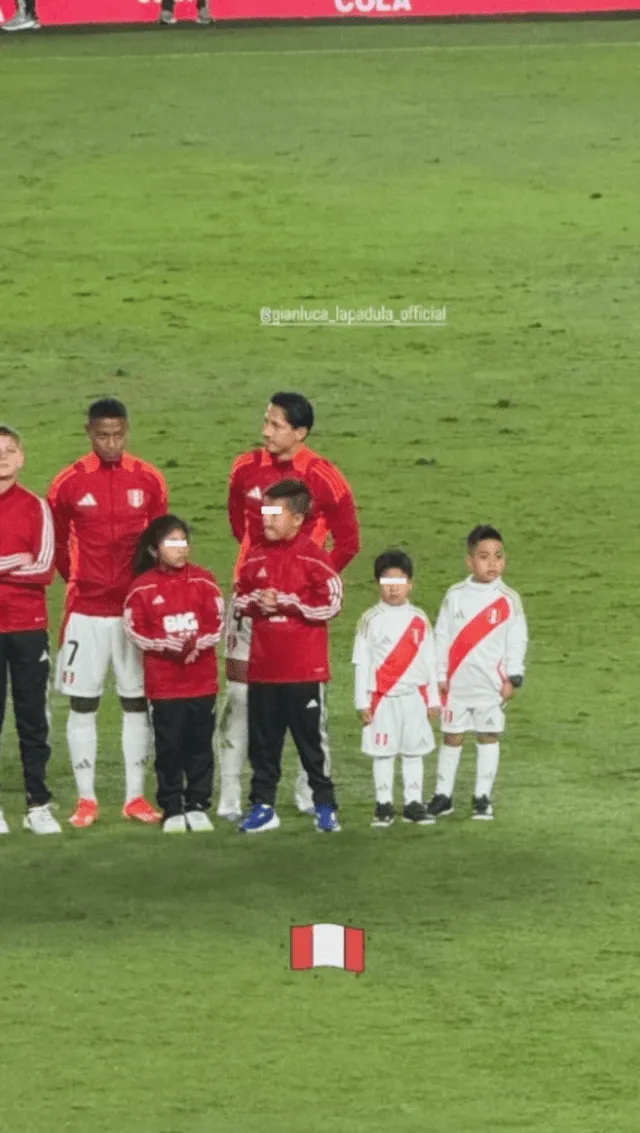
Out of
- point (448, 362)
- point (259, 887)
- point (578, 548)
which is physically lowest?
point (259, 887)

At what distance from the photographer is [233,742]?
39.1ft

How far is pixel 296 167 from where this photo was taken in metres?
26.4

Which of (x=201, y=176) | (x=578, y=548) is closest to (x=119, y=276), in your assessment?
(x=201, y=176)

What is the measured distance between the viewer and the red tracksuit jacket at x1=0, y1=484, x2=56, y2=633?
11.5 metres

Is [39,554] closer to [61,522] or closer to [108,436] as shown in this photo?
[61,522]

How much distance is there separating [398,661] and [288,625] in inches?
19.6

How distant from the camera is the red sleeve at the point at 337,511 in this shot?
39.0ft

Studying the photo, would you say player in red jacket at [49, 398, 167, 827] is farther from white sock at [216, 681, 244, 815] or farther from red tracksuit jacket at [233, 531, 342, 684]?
red tracksuit jacket at [233, 531, 342, 684]

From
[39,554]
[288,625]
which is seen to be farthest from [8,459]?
[288,625]

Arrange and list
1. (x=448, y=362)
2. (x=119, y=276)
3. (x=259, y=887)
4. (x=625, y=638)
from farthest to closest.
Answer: (x=119, y=276) → (x=448, y=362) → (x=625, y=638) → (x=259, y=887)

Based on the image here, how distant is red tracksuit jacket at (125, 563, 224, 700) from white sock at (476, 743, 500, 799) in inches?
47.7

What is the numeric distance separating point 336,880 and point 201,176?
15.9 meters

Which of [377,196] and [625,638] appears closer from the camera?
[625,638]

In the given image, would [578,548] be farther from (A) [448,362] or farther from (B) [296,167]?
(B) [296,167]
